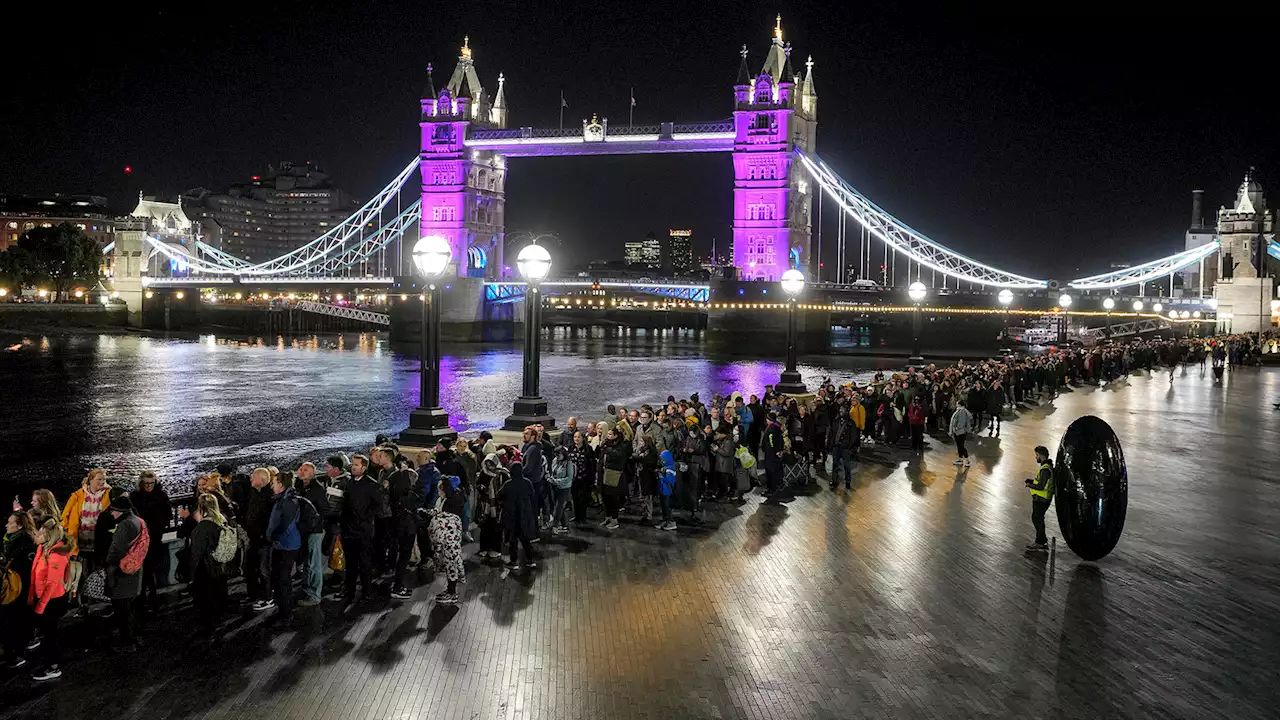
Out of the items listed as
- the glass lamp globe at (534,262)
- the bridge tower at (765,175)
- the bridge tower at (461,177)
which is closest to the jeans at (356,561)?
the glass lamp globe at (534,262)

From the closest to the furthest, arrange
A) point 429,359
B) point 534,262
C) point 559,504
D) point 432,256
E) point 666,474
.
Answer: point 559,504 → point 666,474 → point 432,256 → point 429,359 → point 534,262

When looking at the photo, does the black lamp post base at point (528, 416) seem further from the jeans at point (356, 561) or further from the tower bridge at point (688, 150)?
the tower bridge at point (688, 150)

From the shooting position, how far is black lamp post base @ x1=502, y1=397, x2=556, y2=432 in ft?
59.0

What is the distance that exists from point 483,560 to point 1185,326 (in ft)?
245

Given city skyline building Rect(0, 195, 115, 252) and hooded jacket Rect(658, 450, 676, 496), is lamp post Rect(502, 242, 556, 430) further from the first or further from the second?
city skyline building Rect(0, 195, 115, 252)

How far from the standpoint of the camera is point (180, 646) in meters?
8.79

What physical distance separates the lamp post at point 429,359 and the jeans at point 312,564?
5448 millimetres

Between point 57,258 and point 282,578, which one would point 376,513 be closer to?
point 282,578

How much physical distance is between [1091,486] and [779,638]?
410 centimetres

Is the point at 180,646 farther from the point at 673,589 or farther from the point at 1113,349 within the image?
the point at 1113,349

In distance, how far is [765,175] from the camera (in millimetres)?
86938

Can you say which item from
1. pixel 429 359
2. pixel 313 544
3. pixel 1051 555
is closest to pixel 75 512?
pixel 313 544

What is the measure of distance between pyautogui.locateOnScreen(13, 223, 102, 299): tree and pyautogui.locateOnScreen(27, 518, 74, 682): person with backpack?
4086 inches

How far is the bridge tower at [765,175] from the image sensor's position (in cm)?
8638
